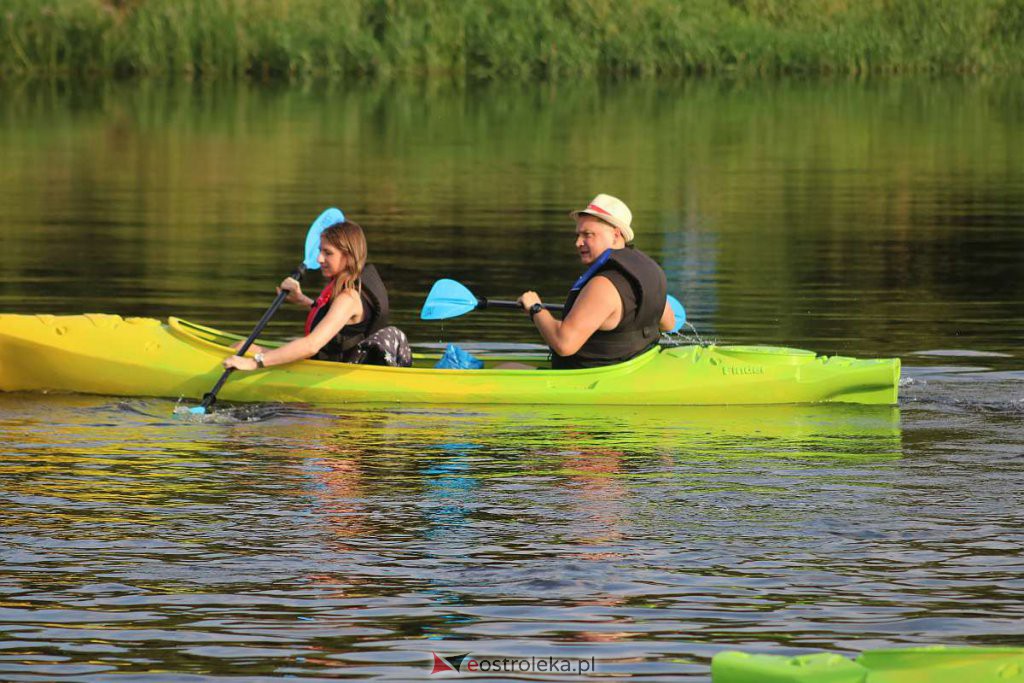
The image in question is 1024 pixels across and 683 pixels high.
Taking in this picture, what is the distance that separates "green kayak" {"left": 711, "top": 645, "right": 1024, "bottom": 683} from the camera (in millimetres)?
4840

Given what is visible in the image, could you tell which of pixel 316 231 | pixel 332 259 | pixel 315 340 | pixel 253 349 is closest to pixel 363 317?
pixel 315 340

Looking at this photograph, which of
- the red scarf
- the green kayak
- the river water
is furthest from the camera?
the red scarf

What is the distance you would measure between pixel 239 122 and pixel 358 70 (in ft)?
37.1

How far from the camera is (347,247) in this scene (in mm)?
10711

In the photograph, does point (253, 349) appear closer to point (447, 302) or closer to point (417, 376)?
point (417, 376)

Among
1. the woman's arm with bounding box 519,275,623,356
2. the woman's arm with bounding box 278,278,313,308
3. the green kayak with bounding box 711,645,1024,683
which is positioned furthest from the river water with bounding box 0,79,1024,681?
the green kayak with bounding box 711,645,1024,683

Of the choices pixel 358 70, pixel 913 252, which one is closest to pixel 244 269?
pixel 913 252

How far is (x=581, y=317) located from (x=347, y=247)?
125cm

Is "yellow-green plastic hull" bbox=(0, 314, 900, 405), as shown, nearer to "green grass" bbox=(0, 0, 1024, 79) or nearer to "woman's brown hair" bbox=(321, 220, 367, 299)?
"woman's brown hair" bbox=(321, 220, 367, 299)

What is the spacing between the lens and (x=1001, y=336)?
13.4m

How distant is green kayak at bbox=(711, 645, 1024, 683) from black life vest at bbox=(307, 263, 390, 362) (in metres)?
6.09

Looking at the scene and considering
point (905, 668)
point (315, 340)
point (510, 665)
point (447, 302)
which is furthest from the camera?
point (447, 302)

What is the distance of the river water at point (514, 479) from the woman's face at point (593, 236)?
2.78 ft

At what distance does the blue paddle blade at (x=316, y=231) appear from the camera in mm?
11406
